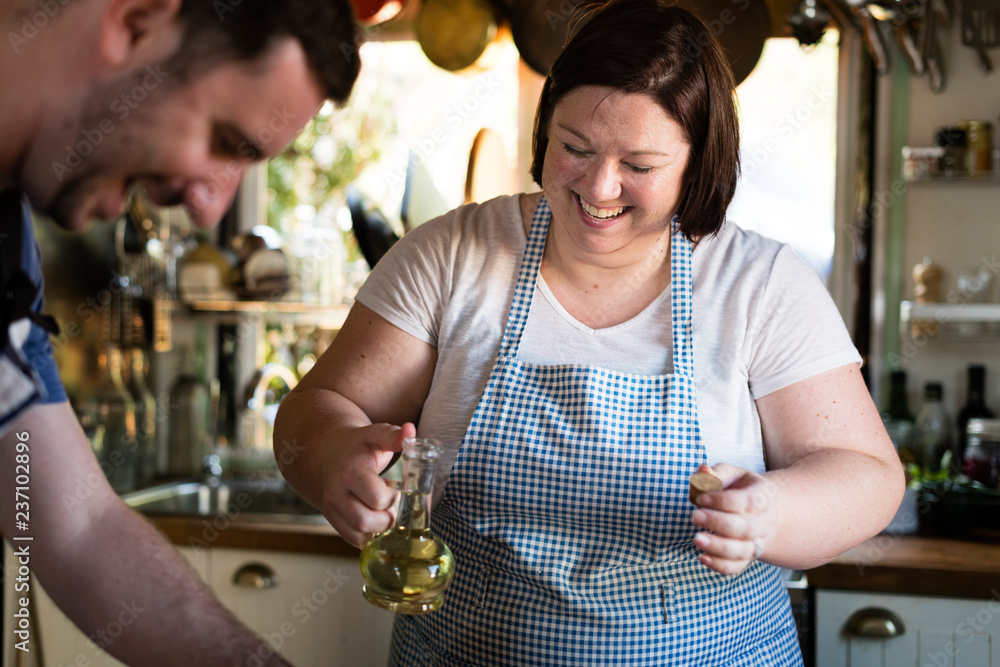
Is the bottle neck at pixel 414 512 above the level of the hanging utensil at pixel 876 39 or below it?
below

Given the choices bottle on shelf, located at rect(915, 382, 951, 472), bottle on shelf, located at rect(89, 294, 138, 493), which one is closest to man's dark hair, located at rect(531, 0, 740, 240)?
bottle on shelf, located at rect(915, 382, 951, 472)

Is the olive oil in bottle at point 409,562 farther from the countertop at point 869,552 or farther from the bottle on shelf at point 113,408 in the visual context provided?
the bottle on shelf at point 113,408

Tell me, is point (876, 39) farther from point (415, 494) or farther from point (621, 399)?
point (415, 494)

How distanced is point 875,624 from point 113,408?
6.54 ft

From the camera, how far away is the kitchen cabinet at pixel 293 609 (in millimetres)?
2049

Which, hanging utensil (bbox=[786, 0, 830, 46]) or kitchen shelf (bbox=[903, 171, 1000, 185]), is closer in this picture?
hanging utensil (bbox=[786, 0, 830, 46])

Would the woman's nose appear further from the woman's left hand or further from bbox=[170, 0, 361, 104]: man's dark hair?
bbox=[170, 0, 361, 104]: man's dark hair

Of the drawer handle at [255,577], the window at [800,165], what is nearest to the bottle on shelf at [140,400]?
the drawer handle at [255,577]

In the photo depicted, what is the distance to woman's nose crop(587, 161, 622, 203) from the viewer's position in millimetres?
1205

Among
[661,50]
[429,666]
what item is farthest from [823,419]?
[429,666]

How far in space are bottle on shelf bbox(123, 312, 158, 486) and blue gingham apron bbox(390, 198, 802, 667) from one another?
61.6 inches

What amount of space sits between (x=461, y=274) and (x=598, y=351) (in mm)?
237

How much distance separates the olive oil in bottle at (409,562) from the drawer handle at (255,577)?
119 centimetres

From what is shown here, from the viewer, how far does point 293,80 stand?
0.58 meters
